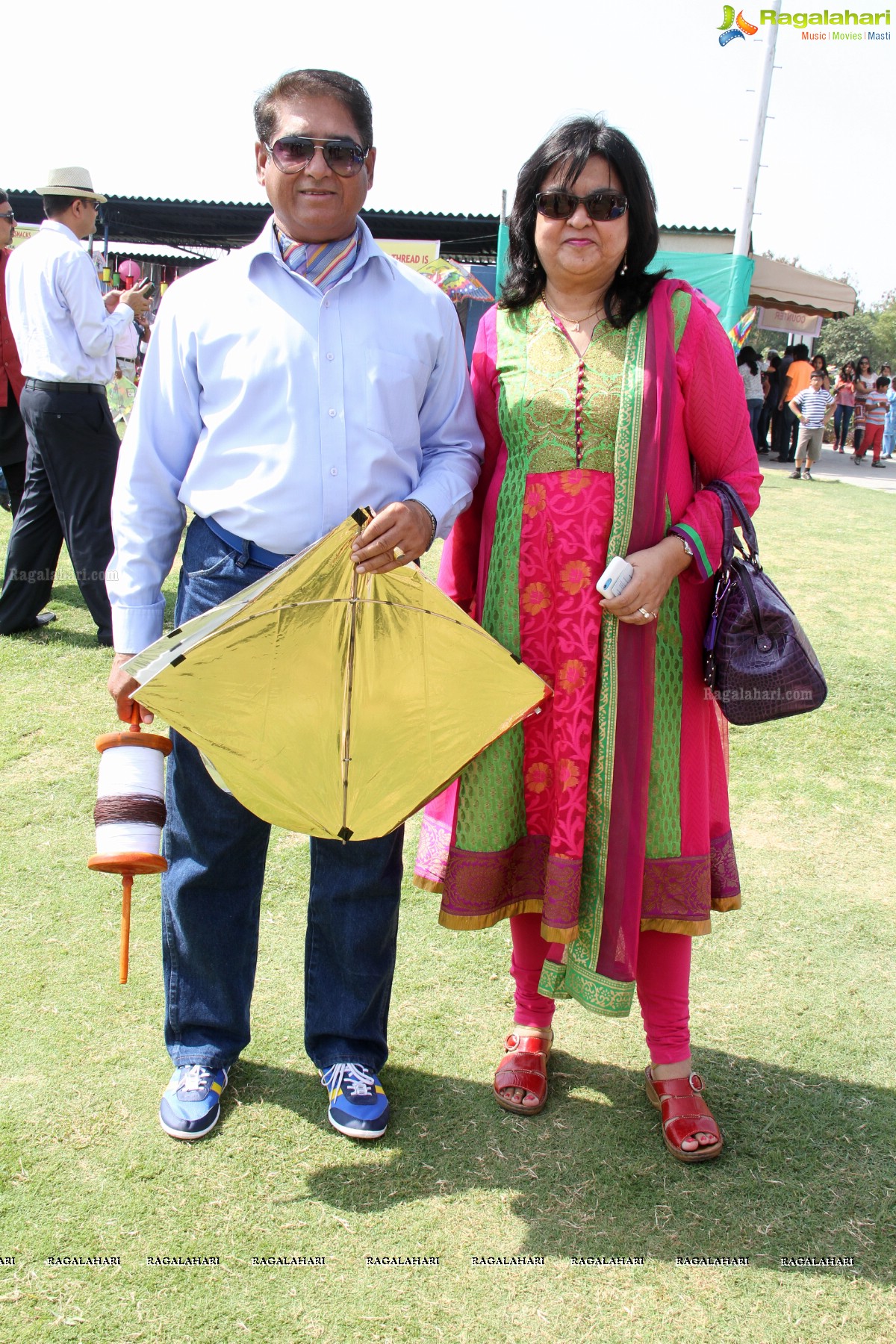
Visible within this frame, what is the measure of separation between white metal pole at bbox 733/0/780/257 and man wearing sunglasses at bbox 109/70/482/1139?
13424 mm

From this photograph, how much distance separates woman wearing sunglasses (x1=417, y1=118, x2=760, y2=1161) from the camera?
2.07 meters

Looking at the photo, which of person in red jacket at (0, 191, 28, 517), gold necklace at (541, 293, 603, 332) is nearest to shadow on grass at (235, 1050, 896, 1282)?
gold necklace at (541, 293, 603, 332)

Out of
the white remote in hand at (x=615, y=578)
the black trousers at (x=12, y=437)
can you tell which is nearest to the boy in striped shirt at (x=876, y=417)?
the black trousers at (x=12, y=437)

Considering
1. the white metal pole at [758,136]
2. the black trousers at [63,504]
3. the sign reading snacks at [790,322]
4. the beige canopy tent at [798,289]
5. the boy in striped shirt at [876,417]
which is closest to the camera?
the black trousers at [63,504]

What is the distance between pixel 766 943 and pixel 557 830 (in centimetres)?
126

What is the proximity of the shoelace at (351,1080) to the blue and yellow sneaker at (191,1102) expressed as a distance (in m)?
0.24

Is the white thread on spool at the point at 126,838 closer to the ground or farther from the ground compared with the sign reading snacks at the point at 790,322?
closer to the ground

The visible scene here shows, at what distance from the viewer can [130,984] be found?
2.77 metres

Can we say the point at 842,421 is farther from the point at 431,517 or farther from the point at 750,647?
the point at 431,517

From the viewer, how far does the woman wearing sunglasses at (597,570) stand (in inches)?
81.4

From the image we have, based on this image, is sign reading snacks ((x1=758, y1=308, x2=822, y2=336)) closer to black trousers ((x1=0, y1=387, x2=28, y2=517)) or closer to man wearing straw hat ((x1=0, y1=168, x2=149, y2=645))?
black trousers ((x1=0, y1=387, x2=28, y2=517))

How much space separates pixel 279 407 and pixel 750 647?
1035 millimetres

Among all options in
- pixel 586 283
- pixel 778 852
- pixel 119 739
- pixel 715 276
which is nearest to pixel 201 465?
pixel 119 739

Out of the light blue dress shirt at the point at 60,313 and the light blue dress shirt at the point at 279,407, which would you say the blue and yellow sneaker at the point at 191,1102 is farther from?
the light blue dress shirt at the point at 60,313
